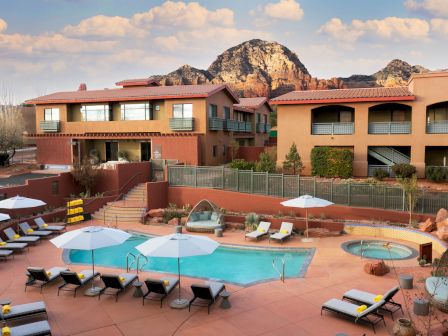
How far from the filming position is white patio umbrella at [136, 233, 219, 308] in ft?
38.6

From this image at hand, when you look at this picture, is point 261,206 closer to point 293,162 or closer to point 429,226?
point 293,162

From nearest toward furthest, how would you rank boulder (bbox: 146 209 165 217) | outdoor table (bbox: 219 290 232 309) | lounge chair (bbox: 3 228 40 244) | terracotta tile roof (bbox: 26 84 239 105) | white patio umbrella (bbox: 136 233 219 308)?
white patio umbrella (bbox: 136 233 219 308) → outdoor table (bbox: 219 290 232 309) → lounge chair (bbox: 3 228 40 244) → boulder (bbox: 146 209 165 217) → terracotta tile roof (bbox: 26 84 239 105)

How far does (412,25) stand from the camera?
83.4m

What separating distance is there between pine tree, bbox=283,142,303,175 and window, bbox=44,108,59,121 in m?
23.8

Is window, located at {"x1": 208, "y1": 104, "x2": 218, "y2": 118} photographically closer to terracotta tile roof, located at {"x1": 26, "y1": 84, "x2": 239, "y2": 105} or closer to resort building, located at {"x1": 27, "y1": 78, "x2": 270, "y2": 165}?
resort building, located at {"x1": 27, "y1": 78, "x2": 270, "y2": 165}

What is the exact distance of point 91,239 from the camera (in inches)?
511

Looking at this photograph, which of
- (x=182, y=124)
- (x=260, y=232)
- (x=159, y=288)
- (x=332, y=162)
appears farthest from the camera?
(x=182, y=124)

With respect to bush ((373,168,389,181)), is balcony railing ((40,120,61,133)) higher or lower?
higher

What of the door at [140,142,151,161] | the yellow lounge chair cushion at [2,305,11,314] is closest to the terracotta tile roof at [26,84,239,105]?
the door at [140,142,151,161]

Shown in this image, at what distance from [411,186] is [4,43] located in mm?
51733

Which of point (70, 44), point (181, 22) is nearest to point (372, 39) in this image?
point (181, 22)

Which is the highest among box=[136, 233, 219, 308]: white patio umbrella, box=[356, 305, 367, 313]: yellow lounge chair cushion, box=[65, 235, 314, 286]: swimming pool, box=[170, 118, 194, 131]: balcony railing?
box=[170, 118, 194, 131]: balcony railing

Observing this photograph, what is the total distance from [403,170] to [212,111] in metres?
16.9

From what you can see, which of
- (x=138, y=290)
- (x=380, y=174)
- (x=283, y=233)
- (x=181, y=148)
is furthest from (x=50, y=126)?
(x=138, y=290)
